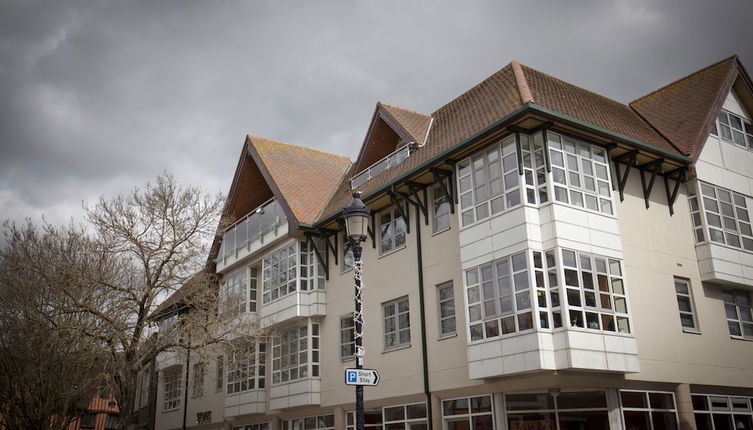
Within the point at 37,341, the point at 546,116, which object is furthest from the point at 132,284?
the point at 546,116

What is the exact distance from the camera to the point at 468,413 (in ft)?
62.0

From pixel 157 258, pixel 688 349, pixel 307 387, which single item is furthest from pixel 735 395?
pixel 157 258

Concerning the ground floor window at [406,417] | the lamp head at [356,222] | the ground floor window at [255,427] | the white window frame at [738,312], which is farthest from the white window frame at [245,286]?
the white window frame at [738,312]

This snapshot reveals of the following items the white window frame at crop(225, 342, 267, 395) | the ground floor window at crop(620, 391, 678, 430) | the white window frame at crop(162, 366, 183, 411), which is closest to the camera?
the ground floor window at crop(620, 391, 678, 430)

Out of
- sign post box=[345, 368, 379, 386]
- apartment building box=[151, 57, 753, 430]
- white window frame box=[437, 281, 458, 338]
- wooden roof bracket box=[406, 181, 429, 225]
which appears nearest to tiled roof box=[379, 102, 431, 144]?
apartment building box=[151, 57, 753, 430]

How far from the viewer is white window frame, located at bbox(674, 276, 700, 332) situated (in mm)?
19641

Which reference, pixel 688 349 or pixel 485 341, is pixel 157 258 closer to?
pixel 485 341

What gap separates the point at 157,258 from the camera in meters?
22.4

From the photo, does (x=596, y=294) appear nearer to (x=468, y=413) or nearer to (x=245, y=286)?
(x=468, y=413)

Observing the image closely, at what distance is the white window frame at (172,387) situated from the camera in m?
35.4

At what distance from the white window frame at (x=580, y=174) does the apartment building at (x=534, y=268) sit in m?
0.05

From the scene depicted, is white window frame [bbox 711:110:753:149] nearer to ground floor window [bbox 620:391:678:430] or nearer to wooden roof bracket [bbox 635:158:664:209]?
wooden roof bracket [bbox 635:158:664:209]

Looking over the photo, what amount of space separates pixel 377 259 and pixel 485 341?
6558mm

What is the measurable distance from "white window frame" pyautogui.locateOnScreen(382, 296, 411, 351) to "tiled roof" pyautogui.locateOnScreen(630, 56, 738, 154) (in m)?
9.66
